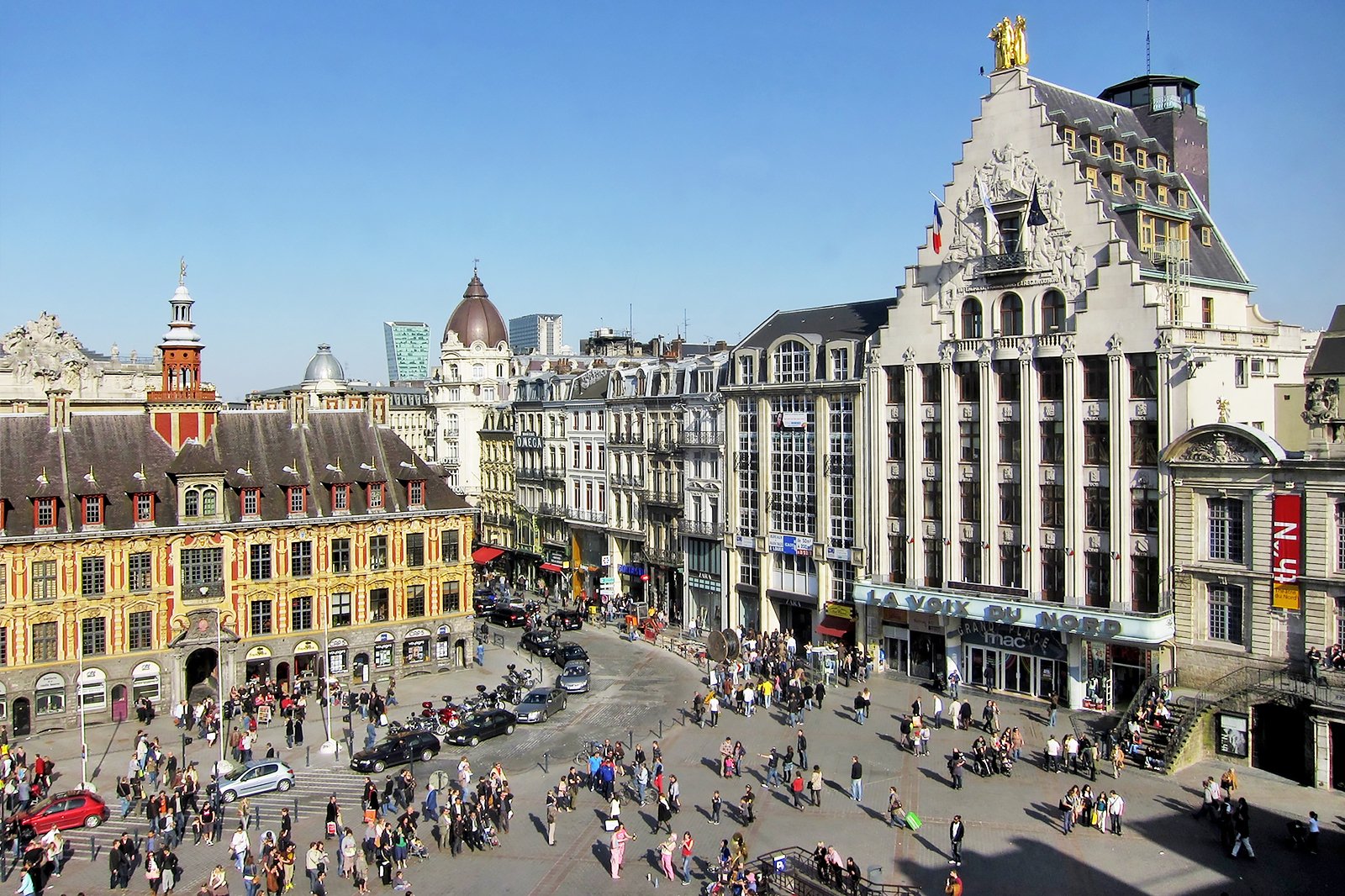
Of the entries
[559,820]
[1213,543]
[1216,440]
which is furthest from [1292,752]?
[559,820]

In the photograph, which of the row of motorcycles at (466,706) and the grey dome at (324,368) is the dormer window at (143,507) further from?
the grey dome at (324,368)

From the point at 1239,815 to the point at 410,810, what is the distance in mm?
26952

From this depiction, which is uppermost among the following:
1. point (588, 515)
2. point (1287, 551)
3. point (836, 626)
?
point (1287, 551)

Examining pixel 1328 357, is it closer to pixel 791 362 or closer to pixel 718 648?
pixel 791 362

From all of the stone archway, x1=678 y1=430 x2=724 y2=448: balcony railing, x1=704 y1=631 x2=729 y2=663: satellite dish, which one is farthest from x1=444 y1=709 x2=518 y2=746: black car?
x1=678 y1=430 x2=724 y2=448: balcony railing

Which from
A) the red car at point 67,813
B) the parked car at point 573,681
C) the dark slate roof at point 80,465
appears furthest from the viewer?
the parked car at point 573,681

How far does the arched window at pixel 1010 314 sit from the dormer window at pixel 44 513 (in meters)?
46.2

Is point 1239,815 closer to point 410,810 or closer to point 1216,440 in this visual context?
point 1216,440

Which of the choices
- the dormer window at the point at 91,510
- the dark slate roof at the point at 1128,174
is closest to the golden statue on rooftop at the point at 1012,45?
the dark slate roof at the point at 1128,174

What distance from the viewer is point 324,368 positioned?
149875 millimetres

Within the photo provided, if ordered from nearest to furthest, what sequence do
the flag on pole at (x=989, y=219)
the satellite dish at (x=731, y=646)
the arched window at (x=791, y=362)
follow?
1. the flag on pole at (x=989, y=219)
2. the satellite dish at (x=731, y=646)
3. the arched window at (x=791, y=362)

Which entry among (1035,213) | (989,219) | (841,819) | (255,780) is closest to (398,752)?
(255,780)

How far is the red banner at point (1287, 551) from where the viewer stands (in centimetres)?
4425

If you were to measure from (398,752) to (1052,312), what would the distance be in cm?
3508
